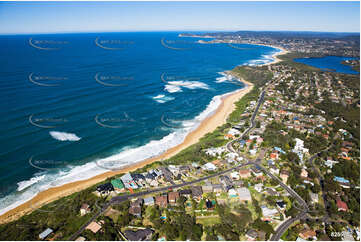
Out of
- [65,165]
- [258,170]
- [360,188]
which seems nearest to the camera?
[360,188]

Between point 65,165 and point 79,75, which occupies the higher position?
point 79,75

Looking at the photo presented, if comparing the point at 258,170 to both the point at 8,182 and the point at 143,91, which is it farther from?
the point at 143,91

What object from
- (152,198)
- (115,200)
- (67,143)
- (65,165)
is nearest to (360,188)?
(152,198)

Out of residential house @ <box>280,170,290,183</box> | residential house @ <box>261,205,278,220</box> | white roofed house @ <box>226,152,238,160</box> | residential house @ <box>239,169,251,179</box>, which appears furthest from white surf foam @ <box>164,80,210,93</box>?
residential house @ <box>261,205,278,220</box>

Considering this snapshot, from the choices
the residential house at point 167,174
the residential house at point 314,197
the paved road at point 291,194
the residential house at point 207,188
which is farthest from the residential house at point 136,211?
the residential house at point 314,197

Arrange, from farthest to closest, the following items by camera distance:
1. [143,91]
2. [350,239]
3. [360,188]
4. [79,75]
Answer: [79,75]
[143,91]
[360,188]
[350,239]

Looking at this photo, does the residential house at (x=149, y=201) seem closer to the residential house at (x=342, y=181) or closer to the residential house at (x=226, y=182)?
the residential house at (x=226, y=182)

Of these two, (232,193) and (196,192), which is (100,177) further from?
(232,193)

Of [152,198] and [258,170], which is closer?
[152,198]

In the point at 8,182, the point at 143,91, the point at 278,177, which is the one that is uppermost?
the point at 143,91
